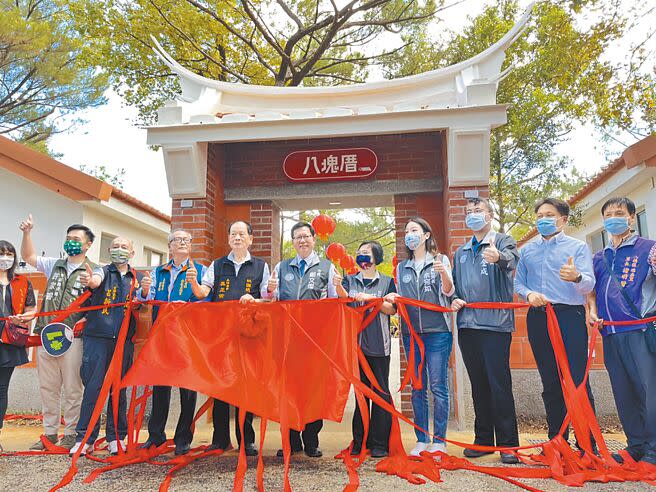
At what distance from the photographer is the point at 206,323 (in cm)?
336

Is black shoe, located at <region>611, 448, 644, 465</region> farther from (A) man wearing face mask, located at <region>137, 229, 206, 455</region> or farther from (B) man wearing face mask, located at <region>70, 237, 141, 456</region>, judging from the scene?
(B) man wearing face mask, located at <region>70, 237, 141, 456</region>

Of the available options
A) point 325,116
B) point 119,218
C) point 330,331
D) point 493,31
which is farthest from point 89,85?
point 330,331

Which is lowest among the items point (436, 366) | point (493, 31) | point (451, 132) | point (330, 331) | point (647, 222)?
point (436, 366)

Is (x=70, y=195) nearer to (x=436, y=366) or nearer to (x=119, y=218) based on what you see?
(x=119, y=218)

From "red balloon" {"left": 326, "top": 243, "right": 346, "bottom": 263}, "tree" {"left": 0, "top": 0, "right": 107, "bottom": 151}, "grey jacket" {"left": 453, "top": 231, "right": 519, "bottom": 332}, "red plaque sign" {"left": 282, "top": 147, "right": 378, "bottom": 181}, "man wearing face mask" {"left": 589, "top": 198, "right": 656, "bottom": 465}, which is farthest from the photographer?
"tree" {"left": 0, "top": 0, "right": 107, "bottom": 151}

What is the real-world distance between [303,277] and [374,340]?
2.20 feet

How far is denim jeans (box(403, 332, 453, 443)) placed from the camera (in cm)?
333

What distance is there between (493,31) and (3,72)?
39.4 feet

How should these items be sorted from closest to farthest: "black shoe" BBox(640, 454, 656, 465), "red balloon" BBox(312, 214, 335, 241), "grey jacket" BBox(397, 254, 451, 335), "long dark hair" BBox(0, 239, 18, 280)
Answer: "black shoe" BBox(640, 454, 656, 465) → "grey jacket" BBox(397, 254, 451, 335) → "long dark hair" BBox(0, 239, 18, 280) → "red balloon" BBox(312, 214, 335, 241)

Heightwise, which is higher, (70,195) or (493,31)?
(493,31)

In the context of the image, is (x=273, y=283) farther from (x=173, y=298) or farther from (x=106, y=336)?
(x=106, y=336)

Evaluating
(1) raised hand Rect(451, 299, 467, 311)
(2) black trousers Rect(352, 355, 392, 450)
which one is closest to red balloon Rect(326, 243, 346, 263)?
(2) black trousers Rect(352, 355, 392, 450)

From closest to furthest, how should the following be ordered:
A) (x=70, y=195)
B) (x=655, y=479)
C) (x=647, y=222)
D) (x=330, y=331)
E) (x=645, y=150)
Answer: (x=655, y=479) → (x=330, y=331) → (x=645, y=150) → (x=647, y=222) → (x=70, y=195)

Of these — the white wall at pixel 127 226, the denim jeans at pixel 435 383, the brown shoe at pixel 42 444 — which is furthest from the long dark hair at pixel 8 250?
the white wall at pixel 127 226
